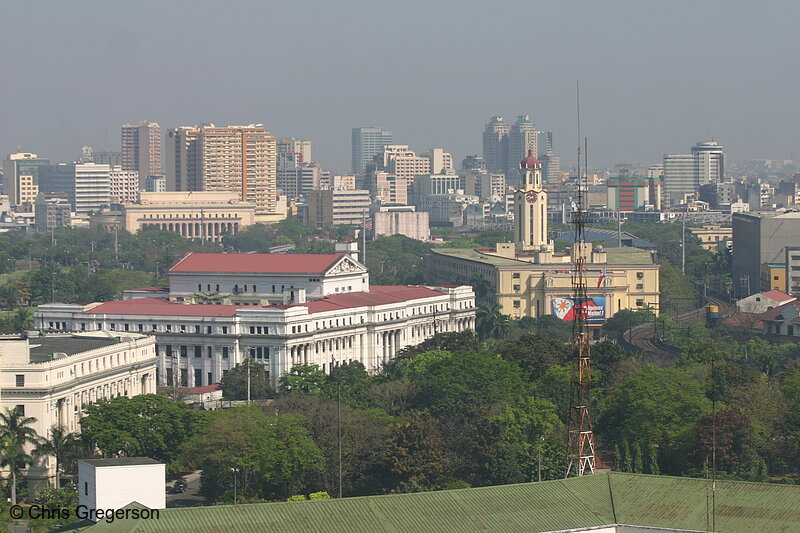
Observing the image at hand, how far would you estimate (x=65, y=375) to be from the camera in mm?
68375

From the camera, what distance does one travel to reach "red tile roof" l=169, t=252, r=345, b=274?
331 feet

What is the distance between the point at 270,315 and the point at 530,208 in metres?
51.2

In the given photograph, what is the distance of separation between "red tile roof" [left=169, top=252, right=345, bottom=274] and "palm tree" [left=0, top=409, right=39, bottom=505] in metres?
39.2

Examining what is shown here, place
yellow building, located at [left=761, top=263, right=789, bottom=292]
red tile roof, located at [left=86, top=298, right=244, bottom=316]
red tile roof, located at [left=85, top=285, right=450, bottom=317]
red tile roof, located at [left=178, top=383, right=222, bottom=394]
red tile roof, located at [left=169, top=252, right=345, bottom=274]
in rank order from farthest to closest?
1. yellow building, located at [left=761, top=263, right=789, bottom=292]
2. red tile roof, located at [left=169, top=252, right=345, bottom=274]
3. red tile roof, located at [left=85, top=285, right=450, bottom=317]
4. red tile roof, located at [left=86, top=298, right=244, bottom=316]
5. red tile roof, located at [left=178, top=383, right=222, bottom=394]

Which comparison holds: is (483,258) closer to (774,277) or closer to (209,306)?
(774,277)

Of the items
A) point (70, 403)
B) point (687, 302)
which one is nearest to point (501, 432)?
point (70, 403)

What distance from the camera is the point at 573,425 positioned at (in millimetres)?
61094

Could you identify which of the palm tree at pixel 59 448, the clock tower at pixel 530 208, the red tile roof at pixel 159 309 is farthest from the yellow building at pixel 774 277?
the palm tree at pixel 59 448

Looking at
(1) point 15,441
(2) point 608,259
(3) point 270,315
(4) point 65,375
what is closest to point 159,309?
(3) point 270,315

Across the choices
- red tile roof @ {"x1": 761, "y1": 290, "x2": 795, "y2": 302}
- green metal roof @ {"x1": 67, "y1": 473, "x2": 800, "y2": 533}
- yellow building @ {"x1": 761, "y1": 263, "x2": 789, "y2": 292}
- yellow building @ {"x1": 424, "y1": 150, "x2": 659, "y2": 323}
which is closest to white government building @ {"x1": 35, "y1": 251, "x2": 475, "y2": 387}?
yellow building @ {"x1": 424, "y1": 150, "x2": 659, "y2": 323}

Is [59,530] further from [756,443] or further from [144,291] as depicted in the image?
[144,291]

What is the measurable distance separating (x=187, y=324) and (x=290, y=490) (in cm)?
3356

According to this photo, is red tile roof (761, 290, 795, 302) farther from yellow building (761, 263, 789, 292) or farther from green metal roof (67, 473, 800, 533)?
green metal roof (67, 473, 800, 533)

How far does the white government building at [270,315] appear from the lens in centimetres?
8825
